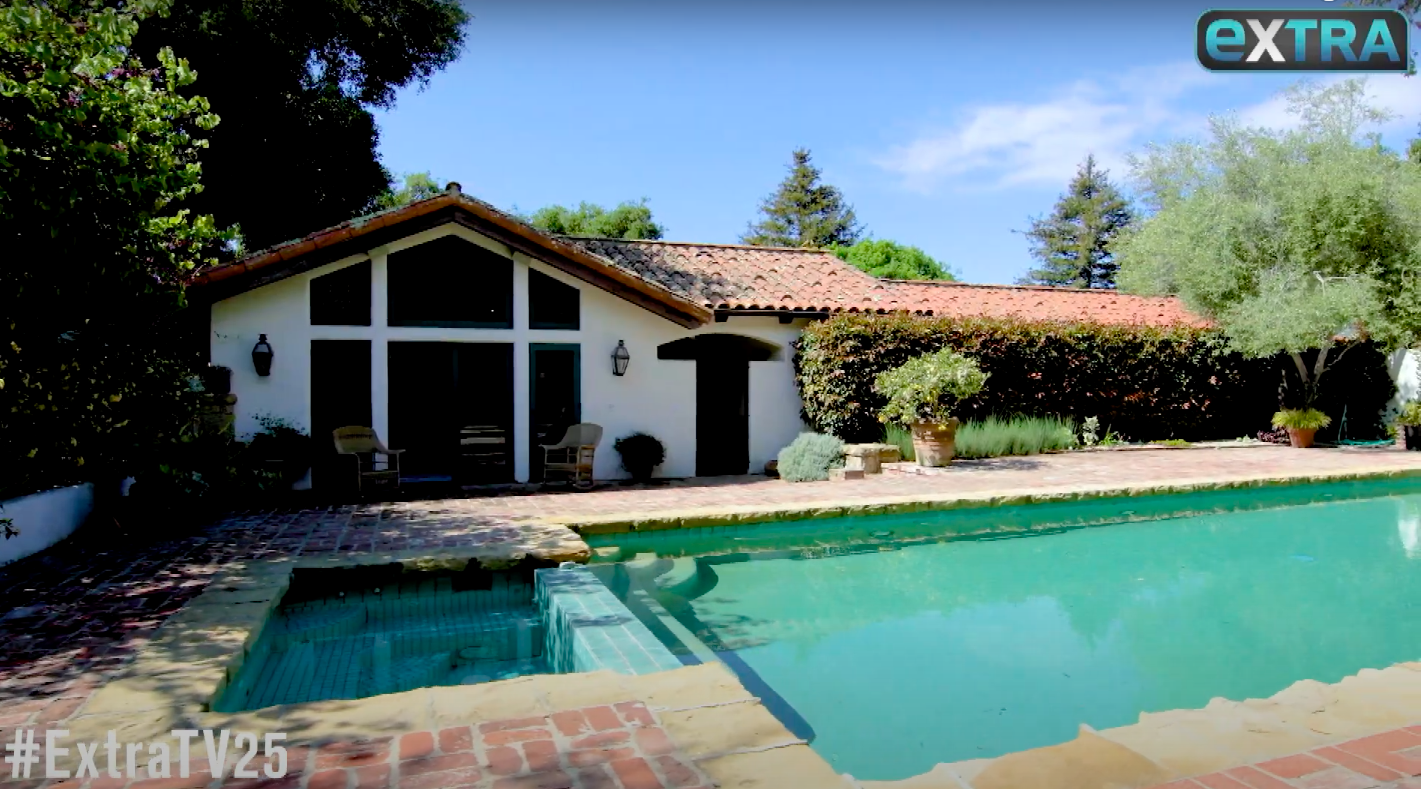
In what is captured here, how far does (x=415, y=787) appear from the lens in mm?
2811

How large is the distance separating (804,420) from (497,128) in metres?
8.74

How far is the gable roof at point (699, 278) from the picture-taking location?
10695 mm

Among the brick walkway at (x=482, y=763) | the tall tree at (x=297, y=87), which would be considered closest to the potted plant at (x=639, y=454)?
the brick walkway at (x=482, y=763)

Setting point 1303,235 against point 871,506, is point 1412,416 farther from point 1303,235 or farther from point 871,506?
point 871,506

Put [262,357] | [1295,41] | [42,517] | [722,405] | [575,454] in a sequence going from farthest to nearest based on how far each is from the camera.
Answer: [722,405]
[575,454]
[262,357]
[42,517]
[1295,41]

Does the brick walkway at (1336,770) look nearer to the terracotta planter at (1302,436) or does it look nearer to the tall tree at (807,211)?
the terracotta planter at (1302,436)

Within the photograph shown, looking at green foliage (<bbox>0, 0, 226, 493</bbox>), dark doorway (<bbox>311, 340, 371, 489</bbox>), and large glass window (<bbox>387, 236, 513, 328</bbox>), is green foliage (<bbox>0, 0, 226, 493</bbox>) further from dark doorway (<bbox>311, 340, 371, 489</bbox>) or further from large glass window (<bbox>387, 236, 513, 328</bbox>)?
large glass window (<bbox>387, 236, 513, 328</bbox>)

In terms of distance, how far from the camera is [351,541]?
292 inches

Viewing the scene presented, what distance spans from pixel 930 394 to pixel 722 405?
11.5 ft

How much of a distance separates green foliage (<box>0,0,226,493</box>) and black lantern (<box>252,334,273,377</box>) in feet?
8.55

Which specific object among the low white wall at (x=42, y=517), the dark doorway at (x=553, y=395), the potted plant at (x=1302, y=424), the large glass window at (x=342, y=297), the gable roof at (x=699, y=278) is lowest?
the low white wall at (x=42, y=517)

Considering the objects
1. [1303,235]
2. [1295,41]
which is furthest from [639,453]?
[1303,235]

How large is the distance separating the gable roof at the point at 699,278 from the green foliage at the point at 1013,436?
7.34 feet

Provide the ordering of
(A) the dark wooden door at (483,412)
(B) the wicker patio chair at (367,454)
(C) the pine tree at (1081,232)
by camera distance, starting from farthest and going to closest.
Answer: (C) the pine tree at (1081,232), (A) the dark wooden door at (483,412), (B) the wicker patio chair at (367,454)
